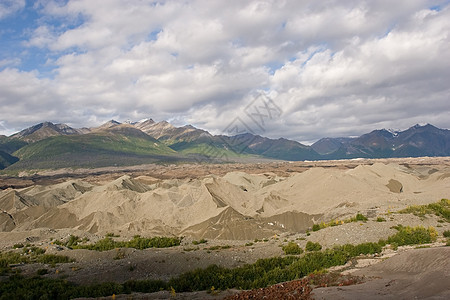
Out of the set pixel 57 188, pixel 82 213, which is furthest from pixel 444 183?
pixel 57 188

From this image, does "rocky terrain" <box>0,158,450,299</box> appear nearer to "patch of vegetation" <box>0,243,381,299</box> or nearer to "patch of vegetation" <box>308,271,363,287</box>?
"patch of vegetation" <box>308,271,363,287</box>

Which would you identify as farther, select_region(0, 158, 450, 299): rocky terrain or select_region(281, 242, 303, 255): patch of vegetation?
select_region(281, 242, 303, 255): patch of vegetation

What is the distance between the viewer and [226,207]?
3816cm

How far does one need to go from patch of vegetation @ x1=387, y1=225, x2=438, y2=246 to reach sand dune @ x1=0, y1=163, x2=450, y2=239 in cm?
995

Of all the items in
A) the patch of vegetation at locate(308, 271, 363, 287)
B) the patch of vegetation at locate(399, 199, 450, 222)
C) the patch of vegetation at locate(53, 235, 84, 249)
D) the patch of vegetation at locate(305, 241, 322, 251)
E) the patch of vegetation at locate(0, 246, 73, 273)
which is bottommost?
the patch of vegetation at locate(305, 241, 322, 251)

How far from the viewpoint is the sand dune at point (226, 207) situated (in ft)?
117

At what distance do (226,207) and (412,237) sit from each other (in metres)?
21.5

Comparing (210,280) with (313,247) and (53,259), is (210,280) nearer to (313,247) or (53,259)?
(313,247)

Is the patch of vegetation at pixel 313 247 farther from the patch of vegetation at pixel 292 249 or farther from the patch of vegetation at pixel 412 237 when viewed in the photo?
the patch of vegetation at pixel 412 237

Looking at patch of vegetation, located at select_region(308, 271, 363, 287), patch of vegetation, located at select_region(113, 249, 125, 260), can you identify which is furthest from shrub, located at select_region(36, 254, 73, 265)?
A: patch of vegetation, located at select_region(308, 271, 363, 287)

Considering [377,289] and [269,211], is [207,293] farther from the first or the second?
[269,211]

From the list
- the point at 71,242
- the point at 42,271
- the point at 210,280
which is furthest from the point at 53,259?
the point at 210,280

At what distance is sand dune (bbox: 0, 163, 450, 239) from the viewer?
117 ft

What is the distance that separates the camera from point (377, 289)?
10.6 metres
